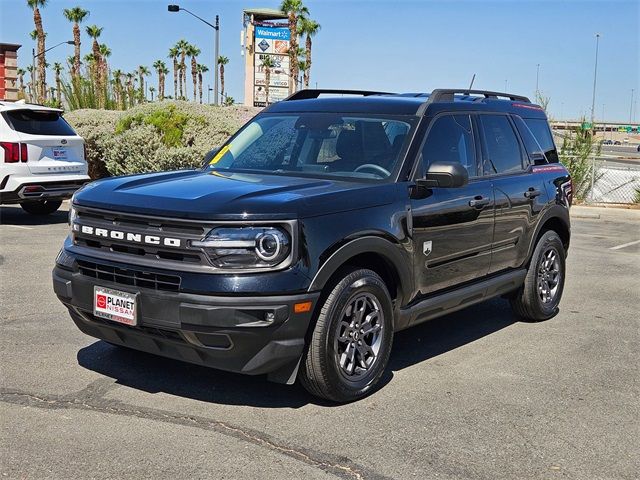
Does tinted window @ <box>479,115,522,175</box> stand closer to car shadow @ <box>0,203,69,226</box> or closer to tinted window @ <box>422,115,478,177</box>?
tinted window @ <box>422,115,478,177</box>

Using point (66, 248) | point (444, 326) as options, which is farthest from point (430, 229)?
point (66, 248)

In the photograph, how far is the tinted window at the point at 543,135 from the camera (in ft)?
23.5

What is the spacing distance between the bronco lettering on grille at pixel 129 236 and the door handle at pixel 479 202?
7.95 feet

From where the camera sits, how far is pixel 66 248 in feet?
16.3

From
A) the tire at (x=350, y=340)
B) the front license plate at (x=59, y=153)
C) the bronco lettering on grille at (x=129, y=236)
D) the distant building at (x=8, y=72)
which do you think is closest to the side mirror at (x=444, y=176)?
the tire at (x=350, y=340)

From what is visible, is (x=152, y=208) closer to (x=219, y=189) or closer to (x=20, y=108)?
(x=219, y=189)

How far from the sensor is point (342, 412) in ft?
15.3

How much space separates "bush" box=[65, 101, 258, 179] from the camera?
14906mm

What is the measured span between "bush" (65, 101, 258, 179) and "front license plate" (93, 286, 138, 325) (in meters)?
10.2

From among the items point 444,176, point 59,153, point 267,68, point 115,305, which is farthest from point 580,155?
point 267,68

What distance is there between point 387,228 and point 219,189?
1.08 metres

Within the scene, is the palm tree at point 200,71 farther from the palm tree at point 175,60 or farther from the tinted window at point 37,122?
the tinted window at point 37,122

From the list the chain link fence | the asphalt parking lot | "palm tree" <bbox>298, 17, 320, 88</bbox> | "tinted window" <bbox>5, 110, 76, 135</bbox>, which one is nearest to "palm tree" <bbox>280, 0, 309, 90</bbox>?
"palm tree" <bbox>298, 17, 320, 88</bbox>

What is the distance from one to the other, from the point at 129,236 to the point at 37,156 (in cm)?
792
